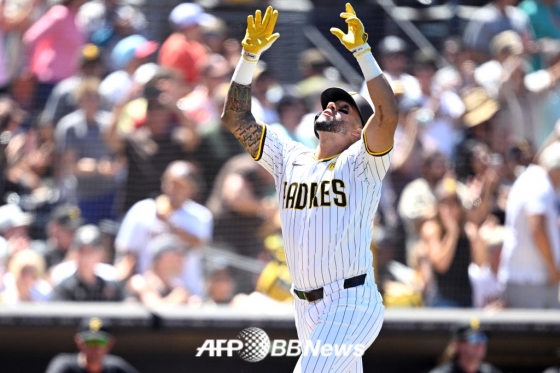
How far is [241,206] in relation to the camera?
7398mm

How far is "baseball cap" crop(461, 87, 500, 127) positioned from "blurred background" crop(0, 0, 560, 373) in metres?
0.02

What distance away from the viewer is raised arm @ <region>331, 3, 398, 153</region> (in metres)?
4.57

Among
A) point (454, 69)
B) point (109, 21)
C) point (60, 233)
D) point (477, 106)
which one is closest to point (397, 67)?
point (454, 69)

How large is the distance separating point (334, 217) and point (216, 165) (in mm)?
2867

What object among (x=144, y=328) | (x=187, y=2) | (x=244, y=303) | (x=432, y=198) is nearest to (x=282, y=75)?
(x=187, y=2)

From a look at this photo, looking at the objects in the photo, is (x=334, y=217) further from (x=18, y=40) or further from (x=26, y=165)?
(x=18, y=40)

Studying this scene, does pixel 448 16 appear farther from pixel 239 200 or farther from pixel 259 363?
pixel 259 363

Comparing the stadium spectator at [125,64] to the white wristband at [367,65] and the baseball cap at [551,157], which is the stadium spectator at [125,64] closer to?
the baseball cap at [551,157]

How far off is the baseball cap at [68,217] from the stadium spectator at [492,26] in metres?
3.75

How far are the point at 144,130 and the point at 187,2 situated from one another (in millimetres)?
1434

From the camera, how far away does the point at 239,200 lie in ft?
24.4

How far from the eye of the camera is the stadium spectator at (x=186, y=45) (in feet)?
26.9

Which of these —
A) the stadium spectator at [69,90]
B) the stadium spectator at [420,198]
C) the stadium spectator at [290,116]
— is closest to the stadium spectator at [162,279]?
the stadium spectator at [290,116]

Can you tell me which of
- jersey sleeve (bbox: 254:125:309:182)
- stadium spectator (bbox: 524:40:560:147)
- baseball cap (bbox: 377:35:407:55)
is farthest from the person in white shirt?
jersey sleeve (bbox: 254:125:309:182)
